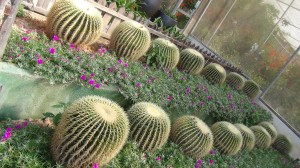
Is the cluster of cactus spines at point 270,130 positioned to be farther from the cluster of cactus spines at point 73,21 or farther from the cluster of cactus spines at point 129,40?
the cluster of cactus spines at point 73,21

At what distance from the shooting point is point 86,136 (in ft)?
9.44

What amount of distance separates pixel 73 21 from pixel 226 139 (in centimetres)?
299

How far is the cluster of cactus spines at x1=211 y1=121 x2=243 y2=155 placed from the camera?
5309 mm

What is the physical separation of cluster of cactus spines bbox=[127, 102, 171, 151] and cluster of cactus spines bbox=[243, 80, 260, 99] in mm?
5719

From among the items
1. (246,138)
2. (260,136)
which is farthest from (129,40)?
(260,136)

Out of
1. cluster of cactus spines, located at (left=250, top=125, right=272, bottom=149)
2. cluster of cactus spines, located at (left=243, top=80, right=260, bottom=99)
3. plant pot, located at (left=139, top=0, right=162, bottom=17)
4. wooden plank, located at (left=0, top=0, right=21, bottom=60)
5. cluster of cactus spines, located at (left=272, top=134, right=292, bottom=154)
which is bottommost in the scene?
cluster of cactus spines, located at (left=272, top=134, right=292, bottom=154)

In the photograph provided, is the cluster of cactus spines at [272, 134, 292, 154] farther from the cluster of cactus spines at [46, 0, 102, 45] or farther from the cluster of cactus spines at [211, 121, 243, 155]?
the cluster of cactus spines at [46, 0, 102, 45]

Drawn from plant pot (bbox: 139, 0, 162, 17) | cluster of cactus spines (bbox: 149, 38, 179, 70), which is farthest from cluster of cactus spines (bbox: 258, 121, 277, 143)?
plant pot (bbox: 139, 0, 162, 17)

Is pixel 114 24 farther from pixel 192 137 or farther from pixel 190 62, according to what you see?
pixel 192 137

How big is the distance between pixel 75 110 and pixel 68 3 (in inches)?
71.9

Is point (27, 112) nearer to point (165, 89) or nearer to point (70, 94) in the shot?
point (70, 94)

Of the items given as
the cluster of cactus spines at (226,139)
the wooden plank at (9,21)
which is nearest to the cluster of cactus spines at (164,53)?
the cluster of cactus spines at (226,139)

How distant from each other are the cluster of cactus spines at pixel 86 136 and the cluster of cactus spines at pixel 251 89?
6.73 metres

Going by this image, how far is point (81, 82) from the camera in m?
3.78
